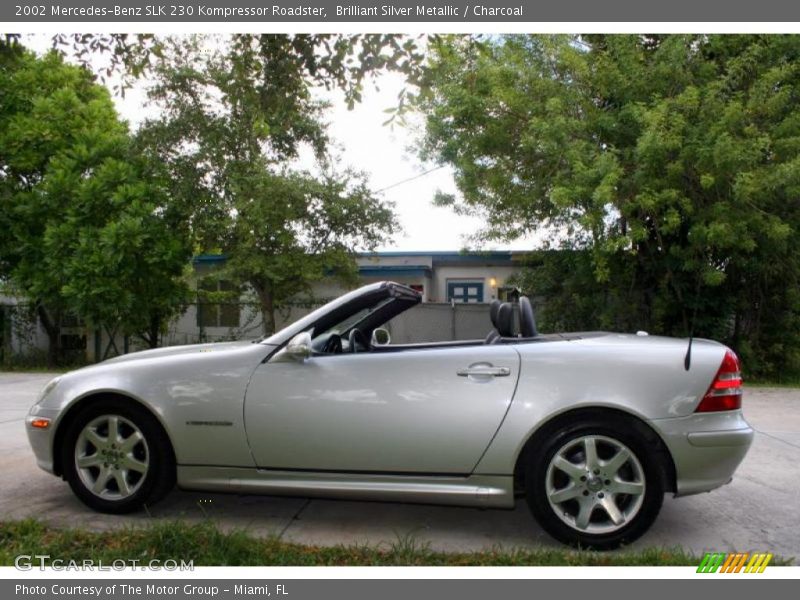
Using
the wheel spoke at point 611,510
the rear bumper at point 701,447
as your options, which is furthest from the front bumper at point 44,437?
the rear bumper at point 701,447

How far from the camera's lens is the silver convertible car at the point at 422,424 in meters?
3.38

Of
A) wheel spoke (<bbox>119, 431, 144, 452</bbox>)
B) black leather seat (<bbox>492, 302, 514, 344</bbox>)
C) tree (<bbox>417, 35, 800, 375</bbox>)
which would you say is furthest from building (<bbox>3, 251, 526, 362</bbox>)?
wheel spoke (<bbox>119, 431, 144, 452</bbox>)

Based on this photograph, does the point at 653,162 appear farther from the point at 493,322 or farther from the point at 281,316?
the point at 281,316

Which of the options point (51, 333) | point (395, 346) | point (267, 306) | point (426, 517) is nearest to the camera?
point (426, 517)

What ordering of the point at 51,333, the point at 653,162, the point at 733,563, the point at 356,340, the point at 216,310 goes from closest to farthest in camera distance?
the point at 733,563 → the point at 356,340 → the point at 653,162 → the point at 51,333 → the point at 216,310

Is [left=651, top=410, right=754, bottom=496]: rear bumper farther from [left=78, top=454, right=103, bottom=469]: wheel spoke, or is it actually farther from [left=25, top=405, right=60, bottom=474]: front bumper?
[left=25, top=405, right=60, bottom=474]: front bumper

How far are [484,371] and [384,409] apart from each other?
2.00ft

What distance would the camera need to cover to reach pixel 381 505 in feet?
13.9

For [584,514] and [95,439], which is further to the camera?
[95,439]

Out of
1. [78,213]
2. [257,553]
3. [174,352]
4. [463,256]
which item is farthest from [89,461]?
[463,256]

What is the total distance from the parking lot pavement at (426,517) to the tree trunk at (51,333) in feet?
44.8

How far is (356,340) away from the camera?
14.0 feet

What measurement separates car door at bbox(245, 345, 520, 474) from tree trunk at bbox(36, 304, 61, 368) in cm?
1601

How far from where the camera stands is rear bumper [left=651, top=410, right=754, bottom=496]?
3354 mm
